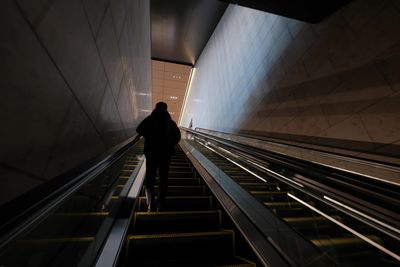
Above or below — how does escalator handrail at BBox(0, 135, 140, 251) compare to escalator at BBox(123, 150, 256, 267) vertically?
above

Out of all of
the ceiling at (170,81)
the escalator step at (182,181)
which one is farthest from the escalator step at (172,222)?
the ceiling at (170,81)

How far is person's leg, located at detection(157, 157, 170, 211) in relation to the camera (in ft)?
8.86

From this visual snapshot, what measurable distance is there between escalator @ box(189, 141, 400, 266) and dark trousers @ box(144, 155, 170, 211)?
1.10 metres

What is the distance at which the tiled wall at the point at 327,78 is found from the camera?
2518 mm

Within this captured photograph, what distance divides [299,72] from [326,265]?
3516mm

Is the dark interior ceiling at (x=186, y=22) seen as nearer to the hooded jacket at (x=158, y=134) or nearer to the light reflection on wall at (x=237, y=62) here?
the light reflection on wall at (x=237, y=62)

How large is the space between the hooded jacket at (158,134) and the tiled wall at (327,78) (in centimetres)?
247

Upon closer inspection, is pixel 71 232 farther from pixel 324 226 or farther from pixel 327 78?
pixel 327 78

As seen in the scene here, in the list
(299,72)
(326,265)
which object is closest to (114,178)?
(326,265)

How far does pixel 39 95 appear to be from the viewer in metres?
1.50

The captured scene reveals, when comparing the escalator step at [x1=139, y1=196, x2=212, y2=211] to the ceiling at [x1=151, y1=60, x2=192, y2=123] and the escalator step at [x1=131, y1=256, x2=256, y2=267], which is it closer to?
the escalator step at [x1=131, y1=256, x2=256, y2=267]

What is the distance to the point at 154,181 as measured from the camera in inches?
112

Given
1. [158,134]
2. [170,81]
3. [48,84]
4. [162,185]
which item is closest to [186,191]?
[162,185]

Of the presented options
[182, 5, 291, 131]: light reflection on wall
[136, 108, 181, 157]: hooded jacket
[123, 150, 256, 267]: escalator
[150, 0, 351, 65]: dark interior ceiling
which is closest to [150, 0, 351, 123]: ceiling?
[150, 0, 351, 65]: dark interior ceiling
